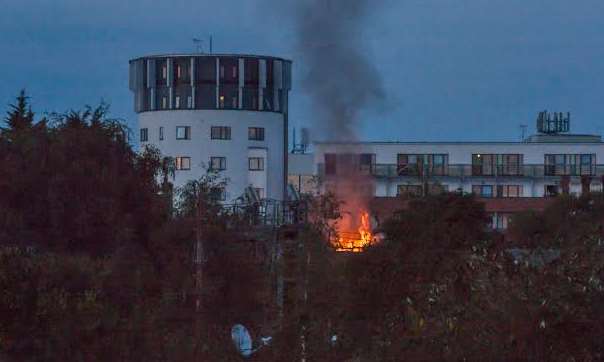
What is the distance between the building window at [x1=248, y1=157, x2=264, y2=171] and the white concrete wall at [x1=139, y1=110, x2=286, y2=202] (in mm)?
208

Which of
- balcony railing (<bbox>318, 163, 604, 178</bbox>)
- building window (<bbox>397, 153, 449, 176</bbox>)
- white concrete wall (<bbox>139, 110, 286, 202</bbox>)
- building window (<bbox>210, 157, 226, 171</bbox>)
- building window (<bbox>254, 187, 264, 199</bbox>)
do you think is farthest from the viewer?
balcony railing (<bbox>318, 163, 604, 178</bbox>)

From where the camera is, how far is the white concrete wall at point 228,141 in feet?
227

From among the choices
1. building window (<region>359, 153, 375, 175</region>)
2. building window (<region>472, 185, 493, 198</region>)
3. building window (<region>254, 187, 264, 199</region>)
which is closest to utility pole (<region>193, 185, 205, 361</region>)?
building window (<region>254, 187, 264, 199</region>)

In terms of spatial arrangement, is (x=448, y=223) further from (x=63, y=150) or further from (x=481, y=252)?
(x=481, y=252)

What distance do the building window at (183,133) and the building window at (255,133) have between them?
297 centimetres

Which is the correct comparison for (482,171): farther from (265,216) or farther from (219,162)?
(265,216)

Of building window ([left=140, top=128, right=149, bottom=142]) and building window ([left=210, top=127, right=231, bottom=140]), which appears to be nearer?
building window ([left=210, top=127, right=231, bottom=140])

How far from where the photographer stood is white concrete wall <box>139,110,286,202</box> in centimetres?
6919

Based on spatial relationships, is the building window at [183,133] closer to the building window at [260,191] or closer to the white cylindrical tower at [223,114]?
the white cylindrical tower at [223,114]

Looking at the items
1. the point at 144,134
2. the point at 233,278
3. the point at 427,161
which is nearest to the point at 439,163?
the point at 427,161

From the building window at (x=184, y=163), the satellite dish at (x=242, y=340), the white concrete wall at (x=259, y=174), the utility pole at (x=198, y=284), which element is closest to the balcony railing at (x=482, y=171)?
the white concrete wall at (x=259, y=174)

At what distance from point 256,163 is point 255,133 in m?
1.53

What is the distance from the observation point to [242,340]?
18672 millimetres

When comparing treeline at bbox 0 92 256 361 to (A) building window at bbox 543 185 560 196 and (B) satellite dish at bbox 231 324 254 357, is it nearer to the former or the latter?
(B) satellite dish at bbox 231 324 254 357
